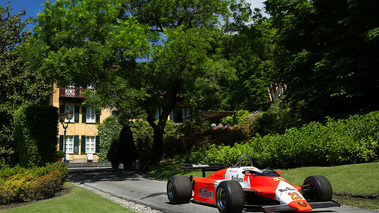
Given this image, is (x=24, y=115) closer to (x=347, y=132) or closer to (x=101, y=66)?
(x=101, y=66)

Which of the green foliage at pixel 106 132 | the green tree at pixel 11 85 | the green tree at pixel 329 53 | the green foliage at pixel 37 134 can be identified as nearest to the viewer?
the green tree at pixel 329 53

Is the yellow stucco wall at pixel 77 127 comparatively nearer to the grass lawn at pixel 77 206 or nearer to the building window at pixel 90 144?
the building window at pixel 90 144

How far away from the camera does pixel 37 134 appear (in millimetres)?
15133

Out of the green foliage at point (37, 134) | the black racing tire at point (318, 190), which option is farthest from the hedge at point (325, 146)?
the green foliage at point (37, 134)

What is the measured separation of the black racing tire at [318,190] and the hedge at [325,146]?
3.89 meters

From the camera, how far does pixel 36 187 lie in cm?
1175

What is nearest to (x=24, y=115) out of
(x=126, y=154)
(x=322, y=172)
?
(x=126, y=154)

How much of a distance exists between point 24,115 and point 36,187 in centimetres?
460

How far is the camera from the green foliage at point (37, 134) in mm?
15023

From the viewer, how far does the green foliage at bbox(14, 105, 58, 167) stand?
1502cm

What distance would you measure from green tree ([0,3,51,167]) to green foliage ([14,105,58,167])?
2.74 m

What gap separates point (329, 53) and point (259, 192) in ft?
33.9

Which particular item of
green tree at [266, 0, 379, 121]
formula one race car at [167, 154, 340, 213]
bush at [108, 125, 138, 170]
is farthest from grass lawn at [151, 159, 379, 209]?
bush at [108, 125, 138, 170]

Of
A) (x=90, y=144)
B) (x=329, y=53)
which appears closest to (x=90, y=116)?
(x=90, y=144)
